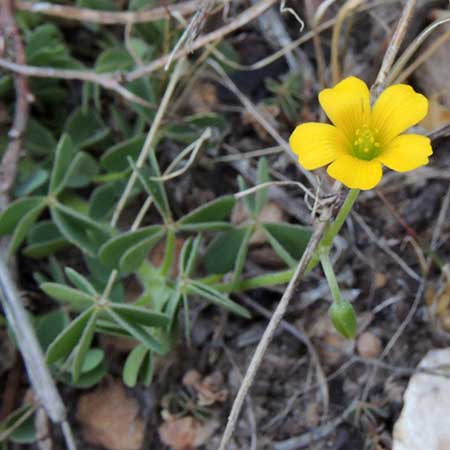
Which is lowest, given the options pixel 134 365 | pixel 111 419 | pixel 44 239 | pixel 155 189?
pixel 111 419

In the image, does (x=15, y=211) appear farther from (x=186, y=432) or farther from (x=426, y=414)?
(x=426, y=414)

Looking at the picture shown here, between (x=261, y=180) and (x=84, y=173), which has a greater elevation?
(x=261, y=180)

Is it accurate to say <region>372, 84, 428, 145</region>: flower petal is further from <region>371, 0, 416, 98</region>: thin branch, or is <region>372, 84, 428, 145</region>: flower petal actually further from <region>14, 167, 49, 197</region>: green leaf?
<region>14, 167, 49, 197</region>: green leaf

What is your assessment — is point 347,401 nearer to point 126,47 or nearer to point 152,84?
point 152,84

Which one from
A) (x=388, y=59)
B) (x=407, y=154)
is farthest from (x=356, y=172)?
(x=388, y=59)

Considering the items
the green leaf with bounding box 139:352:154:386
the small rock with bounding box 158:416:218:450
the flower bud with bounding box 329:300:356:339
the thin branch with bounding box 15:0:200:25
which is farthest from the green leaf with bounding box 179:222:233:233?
the thin branch with bounding box 15:0:200:25

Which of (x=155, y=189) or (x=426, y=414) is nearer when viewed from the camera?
(x=426, y=414)
